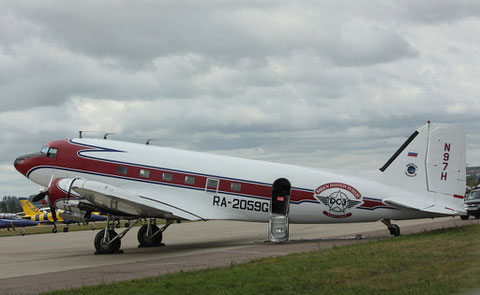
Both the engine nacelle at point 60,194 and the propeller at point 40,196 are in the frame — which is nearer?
the engine nacelle at point 60,194

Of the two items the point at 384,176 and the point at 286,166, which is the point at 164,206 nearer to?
the point at 286,166

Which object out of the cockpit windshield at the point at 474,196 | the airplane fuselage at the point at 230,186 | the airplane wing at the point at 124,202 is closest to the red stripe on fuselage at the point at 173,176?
the airplane fuselage at the point at 230,186

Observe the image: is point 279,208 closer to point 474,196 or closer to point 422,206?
point 422,206

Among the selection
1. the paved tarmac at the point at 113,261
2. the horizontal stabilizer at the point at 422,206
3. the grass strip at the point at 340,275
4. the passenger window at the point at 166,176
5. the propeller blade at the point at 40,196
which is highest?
the passenger window at the point at 166,176

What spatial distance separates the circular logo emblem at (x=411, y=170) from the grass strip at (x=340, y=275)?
4838 mm

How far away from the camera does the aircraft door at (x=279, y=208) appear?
834 inches

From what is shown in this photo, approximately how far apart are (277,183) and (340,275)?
346 inches

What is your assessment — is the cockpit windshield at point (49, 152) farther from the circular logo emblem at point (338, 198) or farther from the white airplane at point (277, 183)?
the circular logo emblem at point (338, 198)

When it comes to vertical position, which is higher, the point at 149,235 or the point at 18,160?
the point at 18,160

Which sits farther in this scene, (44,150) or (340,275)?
(44,150)

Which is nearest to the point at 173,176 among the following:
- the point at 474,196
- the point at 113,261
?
the point at 113,261

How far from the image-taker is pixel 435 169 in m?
20.8

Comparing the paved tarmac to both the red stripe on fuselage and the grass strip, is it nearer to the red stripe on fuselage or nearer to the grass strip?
the grass strip

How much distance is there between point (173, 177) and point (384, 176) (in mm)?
8216
